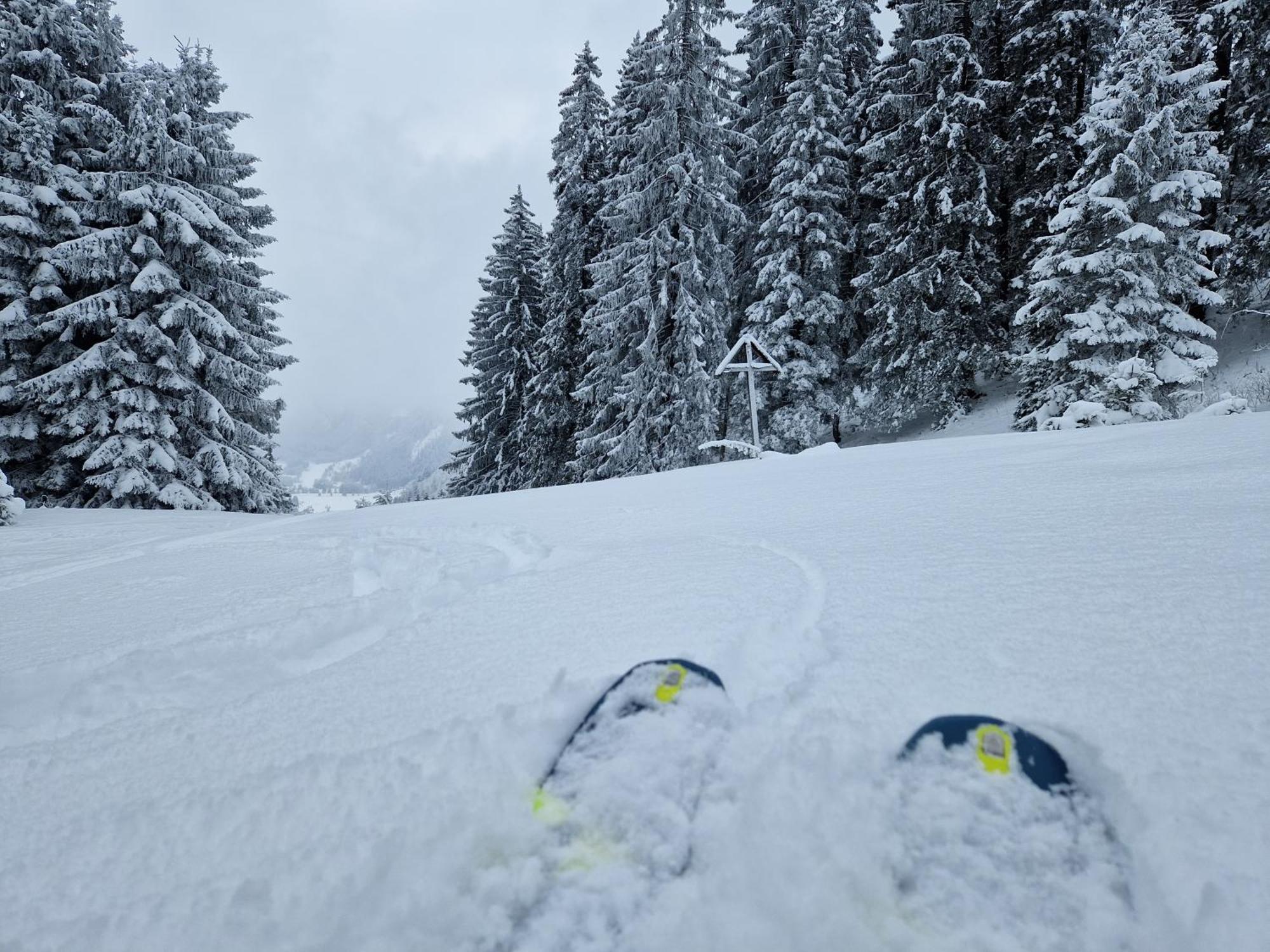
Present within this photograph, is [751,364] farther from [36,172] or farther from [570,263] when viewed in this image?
[36,172]

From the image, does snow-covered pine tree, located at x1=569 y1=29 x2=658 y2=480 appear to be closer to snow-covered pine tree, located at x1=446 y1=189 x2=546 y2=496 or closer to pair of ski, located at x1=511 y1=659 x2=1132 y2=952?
snow-covered pine tree, located at x1=446 y1=189 x2=546 y2=496

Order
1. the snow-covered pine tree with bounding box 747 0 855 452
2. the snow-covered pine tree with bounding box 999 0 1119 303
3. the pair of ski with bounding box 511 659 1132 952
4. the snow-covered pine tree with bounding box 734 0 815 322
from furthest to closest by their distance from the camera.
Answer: the snow-covered pine tree with bounding box 734 0 815 322, the snow-covered pine tree with bounding box 747 0 855 452, the snow-covered pine tree with bounding box 999 0 1119 303, the pair of ski with bounding box 511 659 1132 952

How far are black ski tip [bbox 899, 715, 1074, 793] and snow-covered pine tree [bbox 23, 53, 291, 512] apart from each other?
11222 mm

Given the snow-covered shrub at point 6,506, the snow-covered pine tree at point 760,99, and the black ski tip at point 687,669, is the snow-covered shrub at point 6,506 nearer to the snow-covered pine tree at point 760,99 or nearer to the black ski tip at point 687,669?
the black ski tip at point 687,669

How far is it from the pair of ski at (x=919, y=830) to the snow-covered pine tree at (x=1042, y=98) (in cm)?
1326

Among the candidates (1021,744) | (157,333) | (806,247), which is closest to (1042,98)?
(806,247)

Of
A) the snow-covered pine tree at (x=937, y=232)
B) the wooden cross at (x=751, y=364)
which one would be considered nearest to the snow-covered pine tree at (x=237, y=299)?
the wooden cross at (x=751, y=364)

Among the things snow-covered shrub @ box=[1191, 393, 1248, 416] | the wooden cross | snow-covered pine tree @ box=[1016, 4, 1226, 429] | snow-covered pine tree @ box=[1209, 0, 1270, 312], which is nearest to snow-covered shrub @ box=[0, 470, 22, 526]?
the wooden cross

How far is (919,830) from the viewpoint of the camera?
85 cm

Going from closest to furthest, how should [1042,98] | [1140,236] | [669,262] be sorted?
[1140,236] → [669,262] → [1042,98]

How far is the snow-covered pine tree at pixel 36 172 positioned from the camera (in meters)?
8.78

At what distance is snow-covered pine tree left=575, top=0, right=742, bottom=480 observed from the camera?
1081cm

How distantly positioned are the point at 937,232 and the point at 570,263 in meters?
8.45

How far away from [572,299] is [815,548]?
12.8 meters
